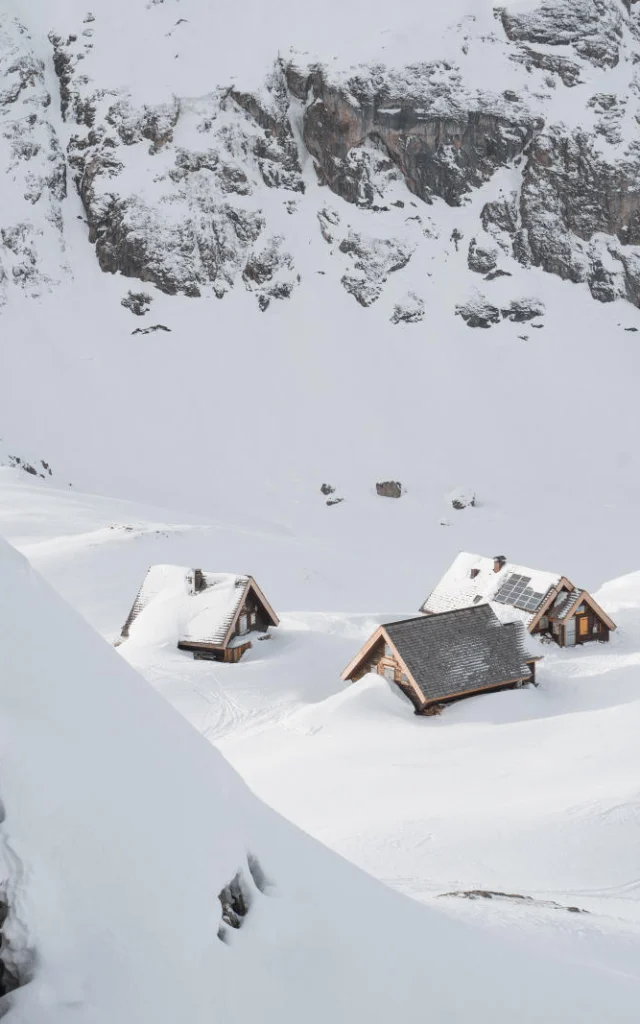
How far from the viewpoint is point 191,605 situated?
102 feet

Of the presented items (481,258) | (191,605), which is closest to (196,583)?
(191,605)

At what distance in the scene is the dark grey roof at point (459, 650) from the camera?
966 inches

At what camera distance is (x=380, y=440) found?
72000mm

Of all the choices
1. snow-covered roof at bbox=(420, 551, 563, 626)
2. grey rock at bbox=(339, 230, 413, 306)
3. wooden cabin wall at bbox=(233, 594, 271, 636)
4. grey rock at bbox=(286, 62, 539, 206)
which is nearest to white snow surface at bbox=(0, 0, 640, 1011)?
grey rock at bbox=(339, 230, 413, 306)

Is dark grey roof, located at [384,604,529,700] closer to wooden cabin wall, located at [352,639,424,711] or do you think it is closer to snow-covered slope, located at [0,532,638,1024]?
wooden cabin wall, located at [352,639,424,711]

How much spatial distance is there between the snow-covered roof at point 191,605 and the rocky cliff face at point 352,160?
2358 inches

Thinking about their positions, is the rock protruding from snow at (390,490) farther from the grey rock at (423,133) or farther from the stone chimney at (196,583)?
the grey rock at (423,133)

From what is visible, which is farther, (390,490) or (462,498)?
(390,490)

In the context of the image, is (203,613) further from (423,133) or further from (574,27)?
(574,27)

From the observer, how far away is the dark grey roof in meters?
24.5

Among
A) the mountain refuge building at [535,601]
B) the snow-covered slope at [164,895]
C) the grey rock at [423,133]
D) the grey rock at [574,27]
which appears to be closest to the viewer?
the snow-covered slope at [164,895]

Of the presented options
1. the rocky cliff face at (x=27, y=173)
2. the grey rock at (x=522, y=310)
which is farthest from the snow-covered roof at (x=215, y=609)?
the rocky cliff face at (x=27, y=173)

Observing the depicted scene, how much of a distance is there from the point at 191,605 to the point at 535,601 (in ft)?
40.7

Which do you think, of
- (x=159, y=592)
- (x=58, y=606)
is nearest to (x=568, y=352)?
(x=159, y=592)
